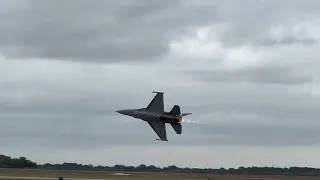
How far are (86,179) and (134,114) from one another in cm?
2528

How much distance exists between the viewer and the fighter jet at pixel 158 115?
89.7 meters

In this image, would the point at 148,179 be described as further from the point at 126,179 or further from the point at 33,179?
the point at 33,179

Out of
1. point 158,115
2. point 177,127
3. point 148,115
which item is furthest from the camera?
point 148,115

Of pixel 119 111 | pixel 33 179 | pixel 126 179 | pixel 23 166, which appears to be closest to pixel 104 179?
pixel 126 179

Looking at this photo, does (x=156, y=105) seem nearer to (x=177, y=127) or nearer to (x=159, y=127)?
(x=159, y=127)

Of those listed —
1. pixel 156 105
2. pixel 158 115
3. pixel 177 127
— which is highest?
pixel 156 105

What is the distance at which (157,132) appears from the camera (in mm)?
91188

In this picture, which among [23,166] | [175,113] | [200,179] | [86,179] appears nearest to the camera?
[175,113]

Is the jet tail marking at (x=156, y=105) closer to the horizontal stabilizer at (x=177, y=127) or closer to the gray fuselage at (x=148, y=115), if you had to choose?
the gray fuselage at (x=148, y=115)

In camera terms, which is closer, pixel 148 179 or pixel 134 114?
pixel 134 114

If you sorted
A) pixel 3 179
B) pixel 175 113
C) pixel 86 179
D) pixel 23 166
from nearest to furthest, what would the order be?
pixel 175 113
pixel 3 179
pixel 86 179
pixel 23 166

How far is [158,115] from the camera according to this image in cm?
9119

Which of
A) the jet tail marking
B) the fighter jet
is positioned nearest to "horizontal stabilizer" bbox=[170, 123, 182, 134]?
the fighter jet

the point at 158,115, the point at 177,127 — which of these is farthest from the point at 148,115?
the point at 177,127
